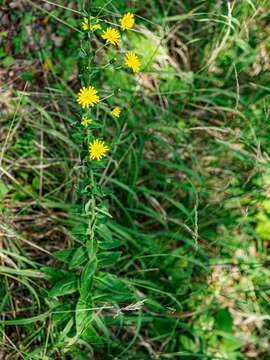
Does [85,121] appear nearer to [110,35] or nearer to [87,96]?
[87,96]

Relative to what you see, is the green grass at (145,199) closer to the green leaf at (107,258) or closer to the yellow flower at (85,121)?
the green leaf at (107,258)

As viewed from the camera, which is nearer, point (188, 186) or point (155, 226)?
point (188, 186)

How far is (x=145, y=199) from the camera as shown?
2426mm

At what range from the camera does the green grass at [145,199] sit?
1.96m

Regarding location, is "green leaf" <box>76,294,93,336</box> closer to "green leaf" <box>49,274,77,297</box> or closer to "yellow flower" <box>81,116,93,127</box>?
"green leaf" <box>49,274,77,297</box>

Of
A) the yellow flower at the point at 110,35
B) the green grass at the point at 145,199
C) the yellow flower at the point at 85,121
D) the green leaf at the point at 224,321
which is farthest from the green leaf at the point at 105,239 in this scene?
the green leaf at the point at 224,321

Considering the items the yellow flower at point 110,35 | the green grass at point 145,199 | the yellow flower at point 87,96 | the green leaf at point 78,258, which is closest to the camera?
the yellow flower at point 87,96

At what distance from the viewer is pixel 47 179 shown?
223cm

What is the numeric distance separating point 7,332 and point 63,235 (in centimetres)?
49

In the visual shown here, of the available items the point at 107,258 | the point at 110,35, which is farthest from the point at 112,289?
the point at 110,35

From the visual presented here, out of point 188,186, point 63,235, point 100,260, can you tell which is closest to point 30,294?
point 63,235

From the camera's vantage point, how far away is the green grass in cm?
196

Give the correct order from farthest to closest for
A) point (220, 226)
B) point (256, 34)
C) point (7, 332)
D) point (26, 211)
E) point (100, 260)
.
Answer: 1. point (256, 34)
2. point (220, 226)
3. point (26, 211)
4. point (7, 332)
5. point (100, 260)

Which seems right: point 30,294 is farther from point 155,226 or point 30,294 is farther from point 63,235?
point 155,226
